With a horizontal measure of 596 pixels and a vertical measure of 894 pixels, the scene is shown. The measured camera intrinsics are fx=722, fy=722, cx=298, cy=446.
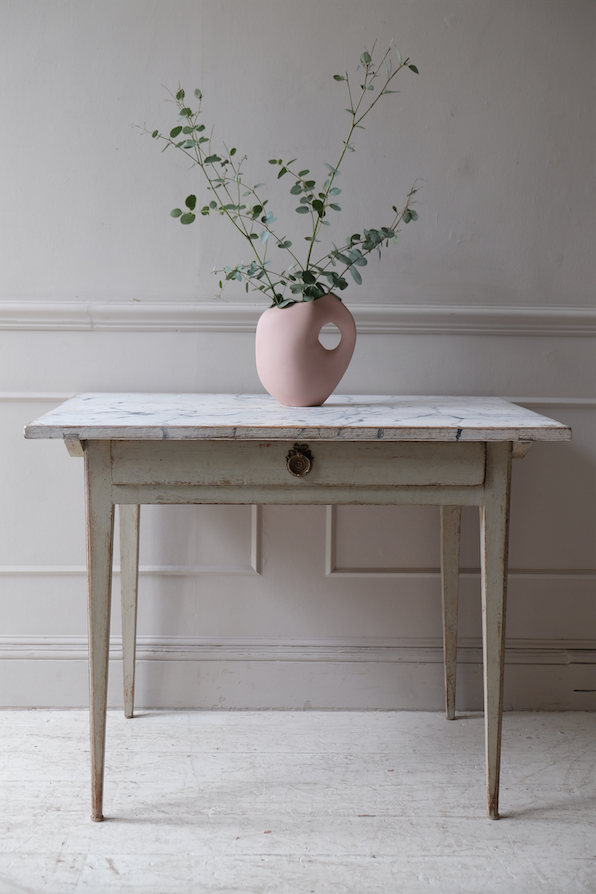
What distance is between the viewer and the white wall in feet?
5.70

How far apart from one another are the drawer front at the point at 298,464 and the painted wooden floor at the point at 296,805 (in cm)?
65

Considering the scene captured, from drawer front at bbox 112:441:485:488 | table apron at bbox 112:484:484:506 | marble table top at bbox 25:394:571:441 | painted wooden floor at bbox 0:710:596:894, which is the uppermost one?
marble table top at bbox 25:394:571:441

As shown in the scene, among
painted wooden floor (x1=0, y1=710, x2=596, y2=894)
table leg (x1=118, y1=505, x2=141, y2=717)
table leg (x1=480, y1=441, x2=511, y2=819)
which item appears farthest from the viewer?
table leg (x1=118, y1=505, x2=141, y2=717)

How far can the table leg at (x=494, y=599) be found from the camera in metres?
1.33

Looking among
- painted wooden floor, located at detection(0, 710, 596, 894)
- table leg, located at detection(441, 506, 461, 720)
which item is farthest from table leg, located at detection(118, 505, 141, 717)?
table leg, located at detection(441, 506, 461, 720)

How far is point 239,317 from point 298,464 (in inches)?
24.0

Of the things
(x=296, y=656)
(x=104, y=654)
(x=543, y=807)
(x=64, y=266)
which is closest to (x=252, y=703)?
(x=296, y=656)

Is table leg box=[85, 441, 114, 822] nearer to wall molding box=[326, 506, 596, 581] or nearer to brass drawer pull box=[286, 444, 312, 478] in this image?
brass drawer pull box=[286, 444, 312, 478]

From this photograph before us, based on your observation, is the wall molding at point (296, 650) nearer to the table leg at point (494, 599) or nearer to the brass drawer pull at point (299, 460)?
the table leg at point (494, 599)

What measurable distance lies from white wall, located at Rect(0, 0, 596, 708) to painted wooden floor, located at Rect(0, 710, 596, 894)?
14 centimetres

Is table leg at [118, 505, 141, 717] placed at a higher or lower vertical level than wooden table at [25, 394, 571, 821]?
lower

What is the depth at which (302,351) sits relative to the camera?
4.70 feet

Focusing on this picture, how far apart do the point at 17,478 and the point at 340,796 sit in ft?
3.54

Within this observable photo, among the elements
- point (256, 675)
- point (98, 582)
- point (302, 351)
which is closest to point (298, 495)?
point (302, 351)
